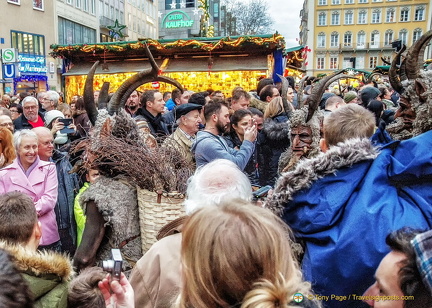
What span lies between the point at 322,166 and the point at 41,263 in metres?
1.40

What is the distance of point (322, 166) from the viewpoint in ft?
5.97

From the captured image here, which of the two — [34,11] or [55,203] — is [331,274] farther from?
[34,11]

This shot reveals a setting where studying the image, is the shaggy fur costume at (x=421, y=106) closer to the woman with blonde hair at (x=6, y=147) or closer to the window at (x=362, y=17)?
the woman with blonde hair at (x=6, y=147)

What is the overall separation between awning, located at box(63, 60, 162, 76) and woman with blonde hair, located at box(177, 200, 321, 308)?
13.5 m

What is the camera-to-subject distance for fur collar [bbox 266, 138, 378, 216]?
181 cm

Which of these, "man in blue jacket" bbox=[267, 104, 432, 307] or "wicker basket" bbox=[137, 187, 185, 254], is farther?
"wicker basket" bbox=[137, 187, 185, 254]

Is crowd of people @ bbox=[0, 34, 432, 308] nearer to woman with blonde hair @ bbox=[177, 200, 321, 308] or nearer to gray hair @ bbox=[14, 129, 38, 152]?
woman with blonde hair @ bbox=[177, 200, 321, 308]

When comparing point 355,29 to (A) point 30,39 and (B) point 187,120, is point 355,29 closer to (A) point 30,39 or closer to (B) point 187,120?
(A) point 30,39

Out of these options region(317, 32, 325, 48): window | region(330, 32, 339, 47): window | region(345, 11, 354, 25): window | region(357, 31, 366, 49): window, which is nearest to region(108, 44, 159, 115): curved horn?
region(317, 32, 325, 48): window

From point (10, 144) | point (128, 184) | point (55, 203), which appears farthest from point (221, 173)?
point (10, 144)

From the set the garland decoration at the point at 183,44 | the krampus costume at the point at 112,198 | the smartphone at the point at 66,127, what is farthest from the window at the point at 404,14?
the krampus costume at the point at 112,198

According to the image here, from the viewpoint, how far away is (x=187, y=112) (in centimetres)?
428

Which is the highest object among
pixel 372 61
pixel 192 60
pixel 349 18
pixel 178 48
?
pixel 349 18

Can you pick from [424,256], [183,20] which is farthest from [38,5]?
A: [424,256]
